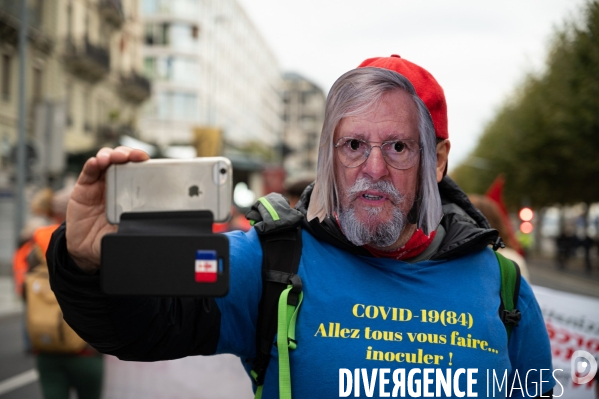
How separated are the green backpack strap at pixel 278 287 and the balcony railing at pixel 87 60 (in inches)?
1062

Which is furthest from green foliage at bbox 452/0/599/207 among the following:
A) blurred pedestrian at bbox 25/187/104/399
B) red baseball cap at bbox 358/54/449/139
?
red baseball cap at bbox 358/54/449/139

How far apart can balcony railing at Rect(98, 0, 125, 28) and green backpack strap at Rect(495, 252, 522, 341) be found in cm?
2922

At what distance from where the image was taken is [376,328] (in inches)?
67.2

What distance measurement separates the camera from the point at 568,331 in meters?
4.02

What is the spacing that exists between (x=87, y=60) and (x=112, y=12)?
3198 mm

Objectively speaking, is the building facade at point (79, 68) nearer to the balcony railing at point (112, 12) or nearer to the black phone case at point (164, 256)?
the balcony railing at point (112, 12)

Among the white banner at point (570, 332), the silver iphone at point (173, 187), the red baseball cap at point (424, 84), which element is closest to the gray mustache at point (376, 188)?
the red baseball cap at point (424, 84)

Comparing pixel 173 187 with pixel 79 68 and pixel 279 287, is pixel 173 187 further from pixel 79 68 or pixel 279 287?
pixel 79 68

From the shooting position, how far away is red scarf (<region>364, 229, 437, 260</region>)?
1.83m

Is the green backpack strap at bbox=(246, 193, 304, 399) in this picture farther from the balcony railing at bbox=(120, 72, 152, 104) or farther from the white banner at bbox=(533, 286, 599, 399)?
A: the balcony railing at bbox=(120, 72, 152, 104)

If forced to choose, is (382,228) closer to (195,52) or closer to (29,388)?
(29,388)

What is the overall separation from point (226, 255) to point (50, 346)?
3.41 meters

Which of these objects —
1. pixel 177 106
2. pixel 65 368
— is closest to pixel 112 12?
pixel 65 368

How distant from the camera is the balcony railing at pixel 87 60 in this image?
88.1ft
